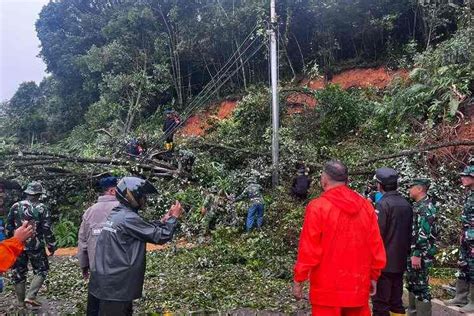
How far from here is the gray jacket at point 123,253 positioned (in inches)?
138

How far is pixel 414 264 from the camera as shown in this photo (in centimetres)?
441

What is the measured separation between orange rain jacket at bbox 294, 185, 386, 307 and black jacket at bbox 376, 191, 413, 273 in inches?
44.5

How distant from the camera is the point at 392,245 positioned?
14.7 ft

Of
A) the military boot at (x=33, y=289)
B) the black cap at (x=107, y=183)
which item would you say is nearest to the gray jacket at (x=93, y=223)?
the black cap at (x=107, y=183)

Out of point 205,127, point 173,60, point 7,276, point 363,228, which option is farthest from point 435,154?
point 173,60

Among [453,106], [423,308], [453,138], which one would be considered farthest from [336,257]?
[453,106]

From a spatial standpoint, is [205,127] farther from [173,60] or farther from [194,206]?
[194,206]

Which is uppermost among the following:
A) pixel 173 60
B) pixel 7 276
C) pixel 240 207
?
pixel 173 60

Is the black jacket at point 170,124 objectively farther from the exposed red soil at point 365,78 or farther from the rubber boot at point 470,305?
the rubber boot at point 470,305

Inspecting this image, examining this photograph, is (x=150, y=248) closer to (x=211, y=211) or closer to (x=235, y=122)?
(x=211, y=211)

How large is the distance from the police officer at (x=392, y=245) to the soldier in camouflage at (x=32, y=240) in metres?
4.25

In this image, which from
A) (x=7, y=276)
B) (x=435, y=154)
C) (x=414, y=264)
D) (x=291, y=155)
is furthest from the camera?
(x=291, y=155)

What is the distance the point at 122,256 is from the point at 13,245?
83 centimetres

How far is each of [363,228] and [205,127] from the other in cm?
1959
